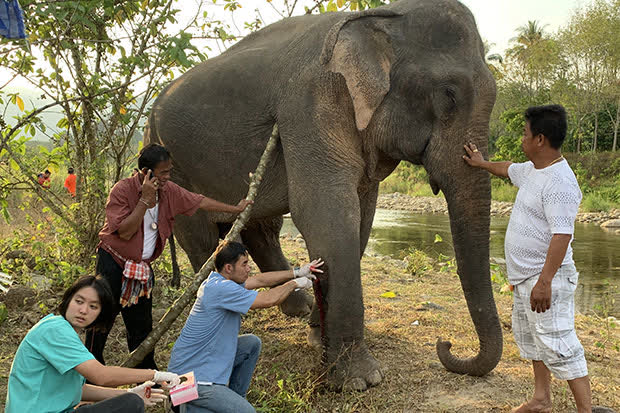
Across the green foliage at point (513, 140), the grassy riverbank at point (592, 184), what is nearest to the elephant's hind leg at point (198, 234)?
the grassy riverbank at point (592, 184)

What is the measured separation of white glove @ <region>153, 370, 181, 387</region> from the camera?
2.50 metres

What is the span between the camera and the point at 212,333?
2.86 m

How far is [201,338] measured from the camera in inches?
112

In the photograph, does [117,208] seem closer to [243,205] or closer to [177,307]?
[177,307]

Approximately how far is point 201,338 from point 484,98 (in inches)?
86.2

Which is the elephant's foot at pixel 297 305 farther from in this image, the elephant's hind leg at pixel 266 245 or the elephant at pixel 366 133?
the elephant at pixel 366 133

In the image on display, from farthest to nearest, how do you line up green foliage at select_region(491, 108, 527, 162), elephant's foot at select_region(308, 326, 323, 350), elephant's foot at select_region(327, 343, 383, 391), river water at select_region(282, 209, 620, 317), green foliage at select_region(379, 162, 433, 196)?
green foliage at select_region(379, 162, 433, 196)
green foliage at select_region(491, 108, 527, 162)
river water at select_region(282, 209, 620, 317)
elephant's foot at select_region(308, 326, 323, 350)
elephant's foot at select_region(327, 343, 383, 391)

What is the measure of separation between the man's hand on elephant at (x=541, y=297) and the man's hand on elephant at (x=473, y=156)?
933 millimetres

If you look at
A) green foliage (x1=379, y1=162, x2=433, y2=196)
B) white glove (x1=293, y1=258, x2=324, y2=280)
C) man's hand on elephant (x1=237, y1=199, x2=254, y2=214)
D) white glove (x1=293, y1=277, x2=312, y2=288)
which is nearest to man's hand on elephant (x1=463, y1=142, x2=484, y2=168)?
white glove (x1=293, y1=258, x2=324, y2=280)

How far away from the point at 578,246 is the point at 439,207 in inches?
418

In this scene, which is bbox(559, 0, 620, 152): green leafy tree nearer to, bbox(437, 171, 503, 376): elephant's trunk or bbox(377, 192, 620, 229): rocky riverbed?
bbox(377, 192, 620, 229): rocky riverbed

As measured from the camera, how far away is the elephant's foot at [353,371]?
3.46 meters

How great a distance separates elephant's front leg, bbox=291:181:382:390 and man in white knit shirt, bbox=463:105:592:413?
0.92m

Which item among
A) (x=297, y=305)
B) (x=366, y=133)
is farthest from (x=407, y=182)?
(x=366, y=133)
